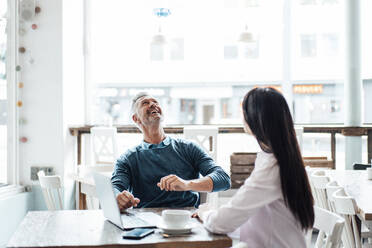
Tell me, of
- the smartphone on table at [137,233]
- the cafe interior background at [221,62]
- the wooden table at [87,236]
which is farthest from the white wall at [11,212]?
the smartphone on table at [137,233]

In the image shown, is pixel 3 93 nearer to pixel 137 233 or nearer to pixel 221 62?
pixel 221 62

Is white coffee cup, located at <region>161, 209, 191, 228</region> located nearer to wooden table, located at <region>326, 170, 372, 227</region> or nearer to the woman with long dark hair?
the woman with long dark hair

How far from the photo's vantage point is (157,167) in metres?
2.28

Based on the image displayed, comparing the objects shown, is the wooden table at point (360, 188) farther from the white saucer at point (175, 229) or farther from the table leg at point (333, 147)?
the table leg at point (333, 147)

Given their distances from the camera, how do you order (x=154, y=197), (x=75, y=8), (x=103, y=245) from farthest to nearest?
(x=75, y=8), (x=154, y=197), (x=103, y=245)

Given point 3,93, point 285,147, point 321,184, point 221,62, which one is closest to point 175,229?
point 285,147

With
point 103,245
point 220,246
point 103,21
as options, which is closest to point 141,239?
point 103,245

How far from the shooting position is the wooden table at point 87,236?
135 cm

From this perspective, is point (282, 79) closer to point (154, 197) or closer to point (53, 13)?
point (53, 13)

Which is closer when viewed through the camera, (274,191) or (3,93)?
(274,191)

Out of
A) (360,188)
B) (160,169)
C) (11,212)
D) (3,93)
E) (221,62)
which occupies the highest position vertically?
(221,62)

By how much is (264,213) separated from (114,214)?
504 millimetres

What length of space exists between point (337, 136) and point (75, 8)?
2.92 meters

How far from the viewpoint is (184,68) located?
496 centimetres
